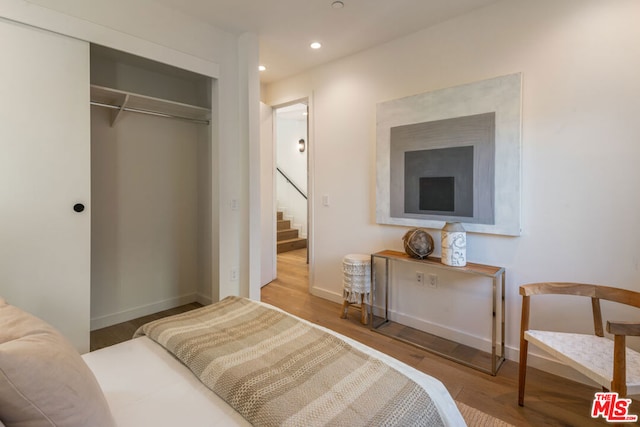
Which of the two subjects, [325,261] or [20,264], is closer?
[20,264]

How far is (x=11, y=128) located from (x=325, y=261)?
278cm

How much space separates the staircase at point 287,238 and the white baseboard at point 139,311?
2.83m

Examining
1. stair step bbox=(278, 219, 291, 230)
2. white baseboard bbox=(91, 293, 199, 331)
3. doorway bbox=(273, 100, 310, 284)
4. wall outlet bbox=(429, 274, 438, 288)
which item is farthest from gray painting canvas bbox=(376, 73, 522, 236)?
stair step bbox=(278, 219, 291, 230)

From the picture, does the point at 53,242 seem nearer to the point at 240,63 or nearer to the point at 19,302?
the point at 19,302

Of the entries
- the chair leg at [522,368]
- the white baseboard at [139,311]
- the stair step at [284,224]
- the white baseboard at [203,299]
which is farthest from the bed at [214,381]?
the stair step at [284,224]

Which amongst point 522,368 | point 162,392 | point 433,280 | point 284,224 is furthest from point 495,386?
point 284,224

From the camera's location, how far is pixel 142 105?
2.74m

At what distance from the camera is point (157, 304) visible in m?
3.14

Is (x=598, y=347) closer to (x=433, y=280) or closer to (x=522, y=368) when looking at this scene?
(x=522, y=368)

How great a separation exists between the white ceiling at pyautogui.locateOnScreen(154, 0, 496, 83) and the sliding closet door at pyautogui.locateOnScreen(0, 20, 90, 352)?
933mm

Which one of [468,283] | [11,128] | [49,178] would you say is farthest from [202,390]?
[468,283]

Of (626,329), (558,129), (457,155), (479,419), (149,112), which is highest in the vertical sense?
(149,112)

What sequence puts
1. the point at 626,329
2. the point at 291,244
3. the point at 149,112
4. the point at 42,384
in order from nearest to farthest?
the point at 42,384, the point at 626,329, the point at 149,112, the point at 291,244

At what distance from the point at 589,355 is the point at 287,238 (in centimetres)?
539
